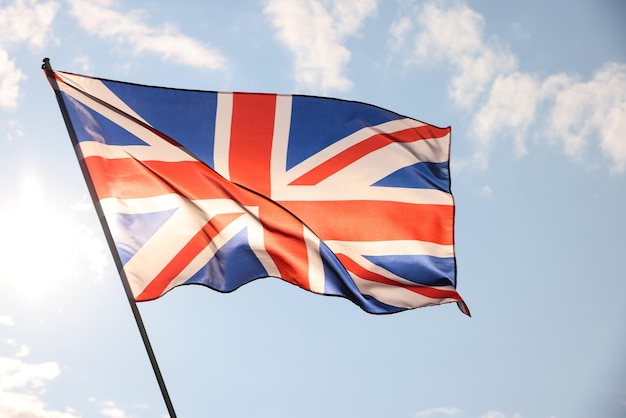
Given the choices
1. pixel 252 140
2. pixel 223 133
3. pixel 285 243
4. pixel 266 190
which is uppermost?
pixel 223 133

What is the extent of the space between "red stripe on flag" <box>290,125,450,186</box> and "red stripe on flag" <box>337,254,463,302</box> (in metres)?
1.31

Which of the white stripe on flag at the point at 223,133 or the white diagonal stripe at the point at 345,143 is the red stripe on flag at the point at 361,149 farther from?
the white stripe on flag at the point at 223,133

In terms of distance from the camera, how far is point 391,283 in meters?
10.5

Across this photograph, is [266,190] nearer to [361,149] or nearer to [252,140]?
[252,140]

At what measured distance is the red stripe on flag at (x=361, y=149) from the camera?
35.4 feet

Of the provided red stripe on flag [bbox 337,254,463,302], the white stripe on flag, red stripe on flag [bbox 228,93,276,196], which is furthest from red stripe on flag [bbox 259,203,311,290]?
the white stripe on flag

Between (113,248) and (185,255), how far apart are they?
1.14 metres

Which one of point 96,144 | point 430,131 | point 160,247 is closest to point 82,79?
point 96,144

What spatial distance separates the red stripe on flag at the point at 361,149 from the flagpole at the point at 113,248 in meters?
3.11

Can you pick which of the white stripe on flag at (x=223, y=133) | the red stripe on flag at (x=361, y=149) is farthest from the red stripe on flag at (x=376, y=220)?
the white stripe on flag at (x=223, y=133)

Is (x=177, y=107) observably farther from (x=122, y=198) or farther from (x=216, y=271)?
(x=216, y=271)

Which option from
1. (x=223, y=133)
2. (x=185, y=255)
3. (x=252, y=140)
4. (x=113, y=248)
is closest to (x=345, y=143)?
(x=252, y=140)

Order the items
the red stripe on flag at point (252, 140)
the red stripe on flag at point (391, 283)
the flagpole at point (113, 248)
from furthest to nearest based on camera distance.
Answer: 1. the red stripe on flag at point (252, 140)
2. the red stripe on flag at point (391, 283)
3. the flagpole at point (113, 248)

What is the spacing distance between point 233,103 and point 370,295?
3.58 metres
